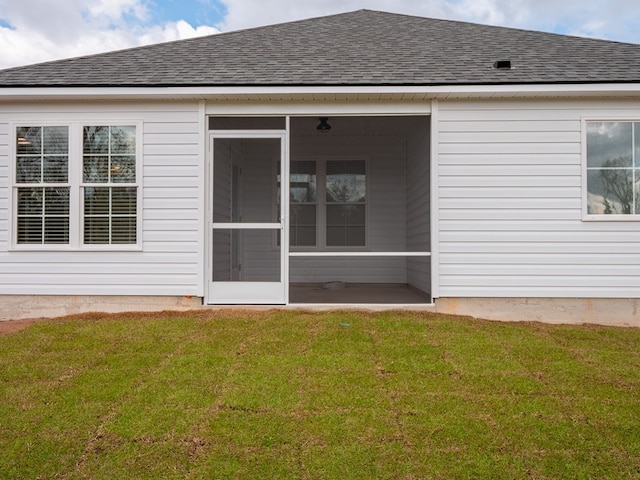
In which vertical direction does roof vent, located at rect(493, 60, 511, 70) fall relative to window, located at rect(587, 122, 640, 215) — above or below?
above

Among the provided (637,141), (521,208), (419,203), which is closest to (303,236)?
(419,203)

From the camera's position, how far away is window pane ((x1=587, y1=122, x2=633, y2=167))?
237 inches

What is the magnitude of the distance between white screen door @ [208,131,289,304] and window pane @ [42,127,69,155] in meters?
1.86

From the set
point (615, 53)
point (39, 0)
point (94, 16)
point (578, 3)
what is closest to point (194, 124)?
point (615, 53)

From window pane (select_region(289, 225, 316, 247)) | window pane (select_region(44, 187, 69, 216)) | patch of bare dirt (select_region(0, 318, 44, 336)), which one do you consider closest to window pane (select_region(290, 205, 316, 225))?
window pane (select_region(289, 225, 316, 247))

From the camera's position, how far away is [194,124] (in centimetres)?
621

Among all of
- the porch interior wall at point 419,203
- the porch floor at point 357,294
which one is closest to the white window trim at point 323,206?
the porch floor at point 357,294

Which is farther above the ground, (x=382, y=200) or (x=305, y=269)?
(x=382, y=200)

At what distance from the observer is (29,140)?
6227 mm

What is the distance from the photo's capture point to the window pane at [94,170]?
243 inches

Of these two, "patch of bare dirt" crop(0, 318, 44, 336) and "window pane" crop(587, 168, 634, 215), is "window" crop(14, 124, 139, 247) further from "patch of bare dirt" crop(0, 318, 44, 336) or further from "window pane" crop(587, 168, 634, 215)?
"window pane" crop(587, 168, 634, 215)

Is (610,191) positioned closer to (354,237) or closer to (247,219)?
(354,237)

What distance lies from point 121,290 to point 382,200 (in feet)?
A: 17.6

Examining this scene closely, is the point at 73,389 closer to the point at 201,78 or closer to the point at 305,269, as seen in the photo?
the point at 201,78
